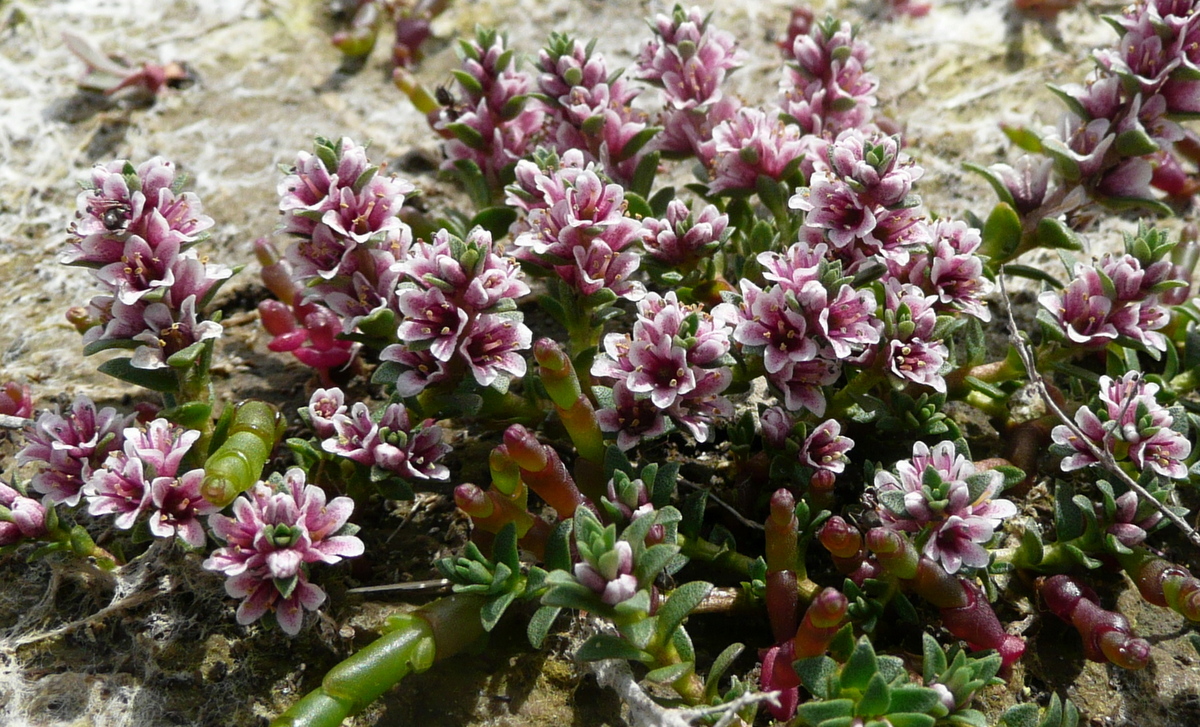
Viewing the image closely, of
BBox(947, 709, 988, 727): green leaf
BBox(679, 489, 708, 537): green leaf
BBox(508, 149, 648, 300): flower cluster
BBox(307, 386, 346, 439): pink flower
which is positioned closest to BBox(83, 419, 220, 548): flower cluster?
BBox(307, 386, 346, 439): pink flower

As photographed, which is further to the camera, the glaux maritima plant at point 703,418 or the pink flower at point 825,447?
the pink flower at point 825,447

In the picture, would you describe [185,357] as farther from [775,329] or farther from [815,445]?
[815,445]

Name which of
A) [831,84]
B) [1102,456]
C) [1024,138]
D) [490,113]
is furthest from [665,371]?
[1024,138]

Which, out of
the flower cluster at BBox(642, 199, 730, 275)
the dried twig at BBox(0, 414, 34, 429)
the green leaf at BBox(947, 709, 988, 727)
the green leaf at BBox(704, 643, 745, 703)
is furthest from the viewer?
the dried twig at BBox(0, 414, 34, 429)

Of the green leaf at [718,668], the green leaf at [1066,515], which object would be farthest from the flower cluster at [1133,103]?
the green leaf at [718,668]

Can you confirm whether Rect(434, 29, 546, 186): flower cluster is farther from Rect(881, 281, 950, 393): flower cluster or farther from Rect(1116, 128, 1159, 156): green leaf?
Rect(1116, 128, 1159, 156): green leaf

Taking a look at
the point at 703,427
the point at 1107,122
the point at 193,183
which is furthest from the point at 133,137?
the point at 1107,122

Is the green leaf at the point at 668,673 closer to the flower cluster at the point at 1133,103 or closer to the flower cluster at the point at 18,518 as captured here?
the flower cluster at the point at 18,518
